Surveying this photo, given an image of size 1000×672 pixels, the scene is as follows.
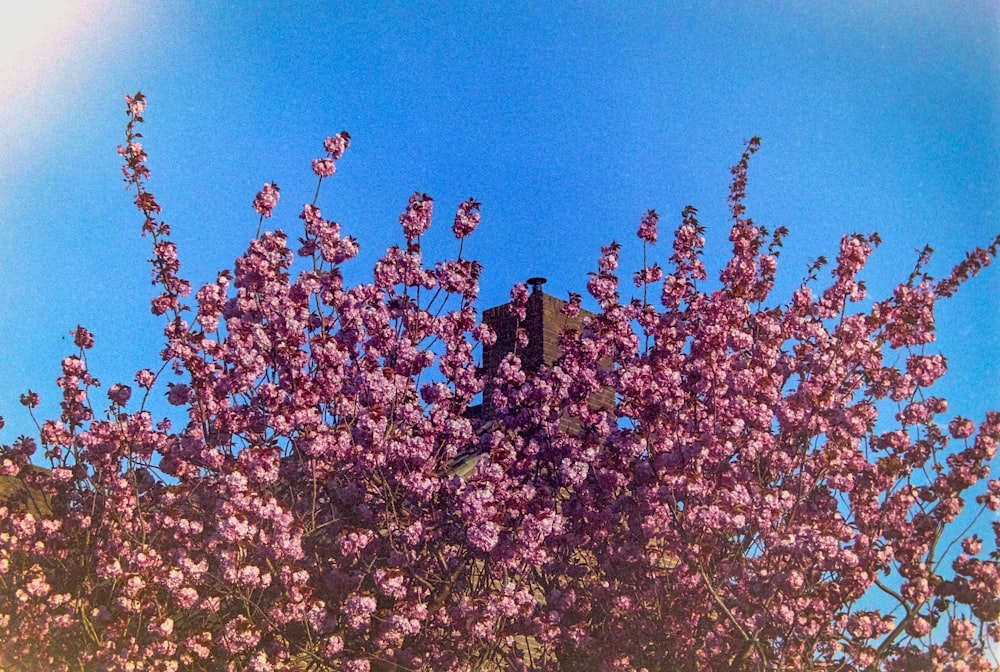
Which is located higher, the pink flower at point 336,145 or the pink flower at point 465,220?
the pink flower at point 336,145

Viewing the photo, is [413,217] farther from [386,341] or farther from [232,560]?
[232,560]

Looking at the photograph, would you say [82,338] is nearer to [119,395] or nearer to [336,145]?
[119,395]

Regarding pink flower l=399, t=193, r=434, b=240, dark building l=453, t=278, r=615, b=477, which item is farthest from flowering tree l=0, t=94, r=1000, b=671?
dark building l=453, t=278, r=615, b=477

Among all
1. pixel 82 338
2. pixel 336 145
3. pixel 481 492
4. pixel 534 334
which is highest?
pixel 534 334

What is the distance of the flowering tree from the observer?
32.4 feet

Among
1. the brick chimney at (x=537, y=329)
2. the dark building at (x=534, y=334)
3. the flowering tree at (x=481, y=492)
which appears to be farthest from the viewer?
the brick chimney at (x=537, y=329)

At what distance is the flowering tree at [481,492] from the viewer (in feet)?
32.4

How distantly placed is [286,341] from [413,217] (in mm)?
2030

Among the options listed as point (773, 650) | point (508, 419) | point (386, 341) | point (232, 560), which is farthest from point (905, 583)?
point (232, 560)

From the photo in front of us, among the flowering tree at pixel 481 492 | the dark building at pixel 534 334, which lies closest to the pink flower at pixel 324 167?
the flowering tree at pixel 481 492

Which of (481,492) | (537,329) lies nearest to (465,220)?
(481,492)

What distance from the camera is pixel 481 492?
31.0 feet

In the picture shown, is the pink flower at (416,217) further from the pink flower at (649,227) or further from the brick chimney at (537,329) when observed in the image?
the brick chimney at (537,329)

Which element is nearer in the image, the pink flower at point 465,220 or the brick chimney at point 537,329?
the pink flower at point 465,220
